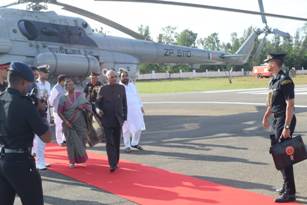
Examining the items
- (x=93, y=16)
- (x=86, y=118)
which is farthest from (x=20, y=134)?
(x=93, y=16)

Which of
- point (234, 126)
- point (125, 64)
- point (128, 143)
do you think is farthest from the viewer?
point (125, 64)

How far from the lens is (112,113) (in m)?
8.31

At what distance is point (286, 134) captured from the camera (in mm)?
5992

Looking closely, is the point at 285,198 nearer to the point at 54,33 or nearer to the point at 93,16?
the point at 93,16

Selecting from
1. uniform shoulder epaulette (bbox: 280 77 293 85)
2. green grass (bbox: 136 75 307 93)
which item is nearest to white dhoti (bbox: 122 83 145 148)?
uniform shoulder epaulette (bbox: 280 77 293 85)

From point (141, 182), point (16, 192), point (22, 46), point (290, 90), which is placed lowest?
point (141, 182)

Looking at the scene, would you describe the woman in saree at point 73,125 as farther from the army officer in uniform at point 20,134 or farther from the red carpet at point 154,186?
the army officer in uniform at point 20,134

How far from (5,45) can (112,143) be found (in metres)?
8.20

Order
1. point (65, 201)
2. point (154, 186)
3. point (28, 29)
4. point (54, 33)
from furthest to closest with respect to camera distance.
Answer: point (54, 33) < point (28, 29) < point (154, 186) < point (65, 201)

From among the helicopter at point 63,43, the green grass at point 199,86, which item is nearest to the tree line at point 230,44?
the green grass at point 199,86

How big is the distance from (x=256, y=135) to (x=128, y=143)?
3505mm

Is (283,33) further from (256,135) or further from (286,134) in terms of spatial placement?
(286,134)

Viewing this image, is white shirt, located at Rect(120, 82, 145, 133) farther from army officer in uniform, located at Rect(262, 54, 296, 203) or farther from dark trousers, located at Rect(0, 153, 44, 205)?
dark trousers, located at Rect(0, 153, 44, 205)

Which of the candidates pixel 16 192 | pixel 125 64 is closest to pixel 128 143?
pixel 16 192
